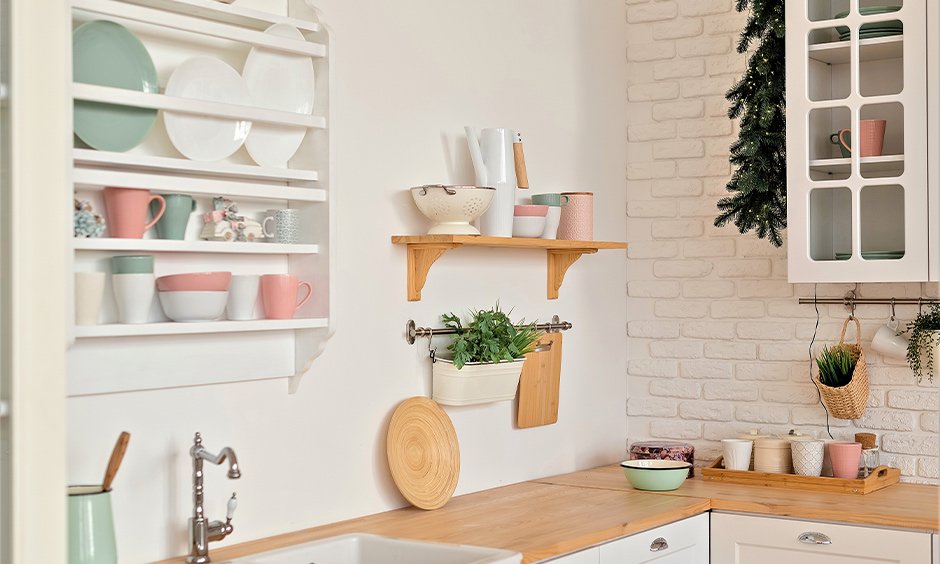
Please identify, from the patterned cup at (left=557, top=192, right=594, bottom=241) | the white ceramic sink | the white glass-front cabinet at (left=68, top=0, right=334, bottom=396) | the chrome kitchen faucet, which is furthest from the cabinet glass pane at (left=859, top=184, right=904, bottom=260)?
the chrome kitchen faucet

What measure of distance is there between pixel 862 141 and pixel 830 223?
0.26 m

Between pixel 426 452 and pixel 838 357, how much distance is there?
137 cm

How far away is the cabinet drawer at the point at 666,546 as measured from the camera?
283 centimetres

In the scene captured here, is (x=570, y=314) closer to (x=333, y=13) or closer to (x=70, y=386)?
(x=333, y=13)

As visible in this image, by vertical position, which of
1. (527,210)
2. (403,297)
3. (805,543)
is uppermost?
(527,210)

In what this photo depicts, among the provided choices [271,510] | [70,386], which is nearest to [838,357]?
[271,510]

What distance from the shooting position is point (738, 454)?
11.6 feet

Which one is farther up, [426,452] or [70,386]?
[70,386]

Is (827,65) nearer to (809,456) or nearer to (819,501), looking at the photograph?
(809,456)

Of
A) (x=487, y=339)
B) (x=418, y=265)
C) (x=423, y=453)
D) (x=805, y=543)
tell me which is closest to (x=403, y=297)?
(x=418, y=265)

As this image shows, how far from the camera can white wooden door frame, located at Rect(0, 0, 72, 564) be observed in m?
1.76

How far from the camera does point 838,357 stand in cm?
351

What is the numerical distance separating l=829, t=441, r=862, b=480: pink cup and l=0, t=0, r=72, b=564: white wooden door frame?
2333 millimetres

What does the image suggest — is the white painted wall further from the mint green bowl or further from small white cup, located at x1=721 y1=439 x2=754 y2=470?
small white cup, located at x1=721 y1=439 x2=754 y2=470
